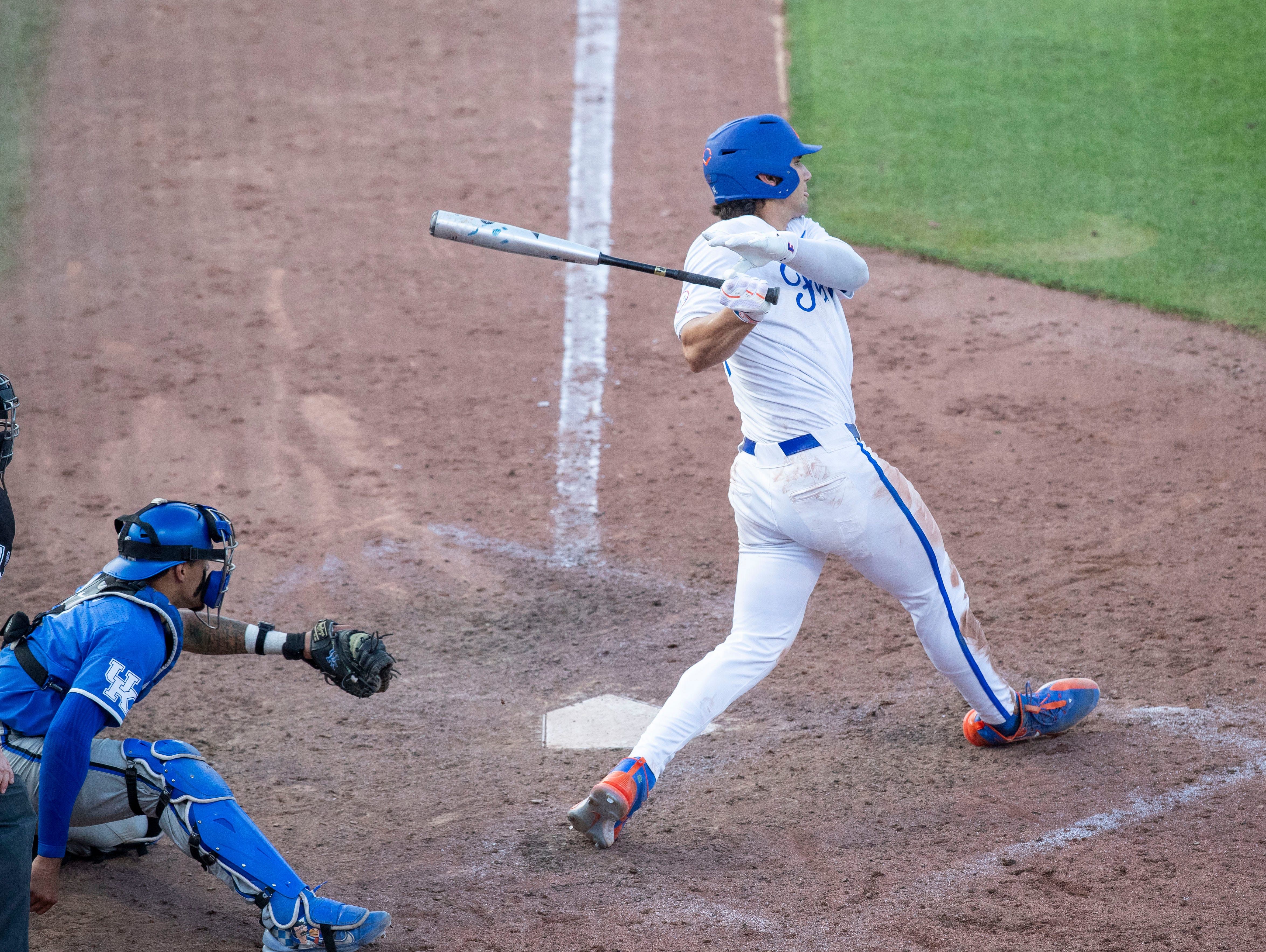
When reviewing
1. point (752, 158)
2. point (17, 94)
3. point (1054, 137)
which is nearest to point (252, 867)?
point (752, 158)

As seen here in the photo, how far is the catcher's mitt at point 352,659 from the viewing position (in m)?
3.64

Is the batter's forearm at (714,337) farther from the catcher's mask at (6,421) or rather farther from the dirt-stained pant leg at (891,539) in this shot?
the catcher's mask at (6,421)

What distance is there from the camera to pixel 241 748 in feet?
15.2

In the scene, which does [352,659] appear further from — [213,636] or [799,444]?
[799,444]

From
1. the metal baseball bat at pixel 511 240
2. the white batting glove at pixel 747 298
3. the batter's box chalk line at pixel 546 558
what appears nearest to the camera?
the white batting glove at pixel 747 298

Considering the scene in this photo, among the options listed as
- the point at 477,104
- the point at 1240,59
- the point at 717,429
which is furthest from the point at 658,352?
the point at 1240,59

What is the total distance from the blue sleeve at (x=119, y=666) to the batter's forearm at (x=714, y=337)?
1.65m

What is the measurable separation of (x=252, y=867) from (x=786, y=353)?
2.05m

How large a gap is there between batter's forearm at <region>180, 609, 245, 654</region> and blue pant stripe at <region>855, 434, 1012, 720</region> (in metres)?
1.95

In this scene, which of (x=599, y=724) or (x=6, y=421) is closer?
(x=6, y=421)

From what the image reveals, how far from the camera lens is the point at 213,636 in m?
3.79

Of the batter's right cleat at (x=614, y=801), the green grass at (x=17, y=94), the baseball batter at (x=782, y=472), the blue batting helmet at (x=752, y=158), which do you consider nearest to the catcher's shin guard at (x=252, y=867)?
the batter's right cleat at (x=614, y=801)

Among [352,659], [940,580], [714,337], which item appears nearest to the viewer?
[714,337]

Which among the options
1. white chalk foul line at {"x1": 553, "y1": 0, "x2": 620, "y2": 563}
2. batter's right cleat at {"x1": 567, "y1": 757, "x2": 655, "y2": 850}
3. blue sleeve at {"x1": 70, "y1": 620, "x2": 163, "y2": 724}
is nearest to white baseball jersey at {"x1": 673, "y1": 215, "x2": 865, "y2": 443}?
batter's right cleat at {"x1": 567, "y1": 757, "x2": 655, "y2": 850}
